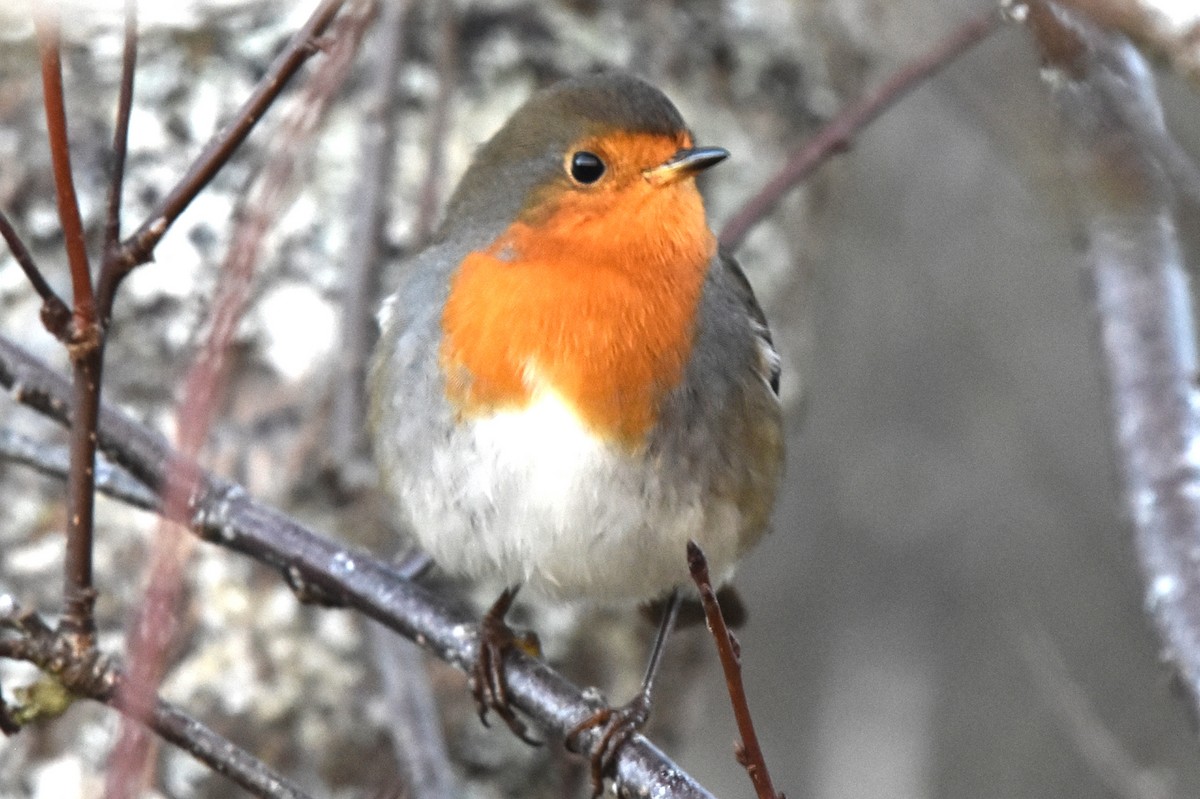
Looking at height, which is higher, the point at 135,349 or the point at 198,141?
the point at 198,141

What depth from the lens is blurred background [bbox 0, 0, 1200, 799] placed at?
10.9 ft

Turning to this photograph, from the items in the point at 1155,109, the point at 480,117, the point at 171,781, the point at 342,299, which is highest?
the point at 480,117

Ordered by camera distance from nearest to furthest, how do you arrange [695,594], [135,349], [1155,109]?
1. [1155,109]
2. [695,594]
3. [135,349]

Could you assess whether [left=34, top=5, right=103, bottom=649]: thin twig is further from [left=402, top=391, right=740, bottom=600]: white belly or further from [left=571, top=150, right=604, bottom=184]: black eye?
[left=571, top=150, right=604, bottom=184]: black eye

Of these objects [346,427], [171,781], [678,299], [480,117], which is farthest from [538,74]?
[171,781]

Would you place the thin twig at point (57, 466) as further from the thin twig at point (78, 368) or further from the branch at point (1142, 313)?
the branch at point (1142, 313)

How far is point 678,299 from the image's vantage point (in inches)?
104

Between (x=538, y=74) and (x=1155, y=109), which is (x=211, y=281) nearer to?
(x=538, y=74)

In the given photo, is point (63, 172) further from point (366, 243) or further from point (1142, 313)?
point (1142, 313)

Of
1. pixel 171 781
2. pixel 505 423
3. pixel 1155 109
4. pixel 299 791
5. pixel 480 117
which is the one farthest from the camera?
pixel 480 117

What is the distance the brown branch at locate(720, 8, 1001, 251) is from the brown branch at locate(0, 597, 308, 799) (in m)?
1.57

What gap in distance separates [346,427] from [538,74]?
1091mm

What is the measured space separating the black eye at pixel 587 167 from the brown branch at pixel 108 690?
1.17 meters

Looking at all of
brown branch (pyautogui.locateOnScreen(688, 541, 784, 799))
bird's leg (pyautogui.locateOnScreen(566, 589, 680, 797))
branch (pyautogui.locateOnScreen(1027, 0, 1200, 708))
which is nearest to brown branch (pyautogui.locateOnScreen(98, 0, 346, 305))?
brown branch (pyautogui.locateOnScreen(688, 541, 784, 799))
